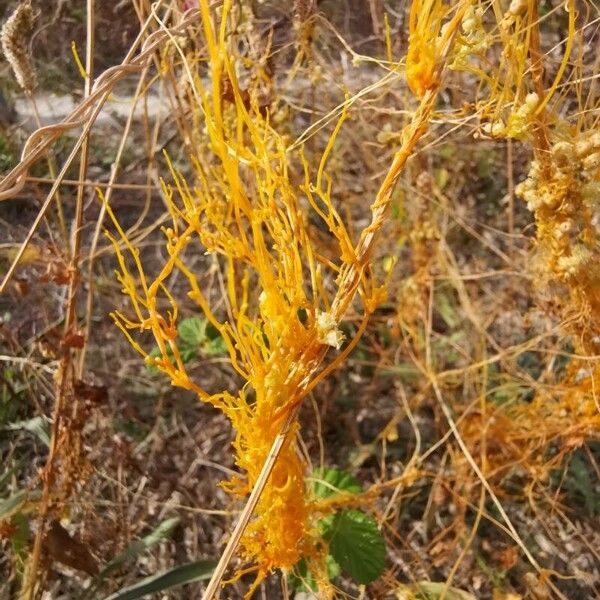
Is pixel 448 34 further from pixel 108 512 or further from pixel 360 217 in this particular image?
pixel 360 217

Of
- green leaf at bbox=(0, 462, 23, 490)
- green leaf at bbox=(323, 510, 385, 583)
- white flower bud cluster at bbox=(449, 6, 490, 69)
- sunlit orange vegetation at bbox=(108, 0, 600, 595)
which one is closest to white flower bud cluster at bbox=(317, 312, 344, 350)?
sunlit orange vegetation at bbox=(108, 0, 600, 595)

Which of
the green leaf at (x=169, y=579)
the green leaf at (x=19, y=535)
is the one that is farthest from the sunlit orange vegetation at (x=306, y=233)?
the green leaf at (x=19, y=535)

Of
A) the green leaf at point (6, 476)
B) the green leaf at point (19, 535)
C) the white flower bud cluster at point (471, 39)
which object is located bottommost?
the green leaf at point (19, 535)

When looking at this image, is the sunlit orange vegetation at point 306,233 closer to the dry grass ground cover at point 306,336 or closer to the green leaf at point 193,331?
the dry grass ground cover at point 306,336

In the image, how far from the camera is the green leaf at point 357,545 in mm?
1131

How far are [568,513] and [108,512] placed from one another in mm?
852

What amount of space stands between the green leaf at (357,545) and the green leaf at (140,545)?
299 millimetres

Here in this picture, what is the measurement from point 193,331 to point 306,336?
72 centimetres

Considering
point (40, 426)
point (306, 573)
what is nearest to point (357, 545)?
point (306, 573)

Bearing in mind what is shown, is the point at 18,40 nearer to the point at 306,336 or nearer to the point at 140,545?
the point at 306,336

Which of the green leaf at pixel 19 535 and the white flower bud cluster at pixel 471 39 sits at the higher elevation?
the white flower bud cluster at pixel 471 39

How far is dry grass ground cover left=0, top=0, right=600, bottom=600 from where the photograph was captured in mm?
804

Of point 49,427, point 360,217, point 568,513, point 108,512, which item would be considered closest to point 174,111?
point 49,427

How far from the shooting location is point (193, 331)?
1488 mm
